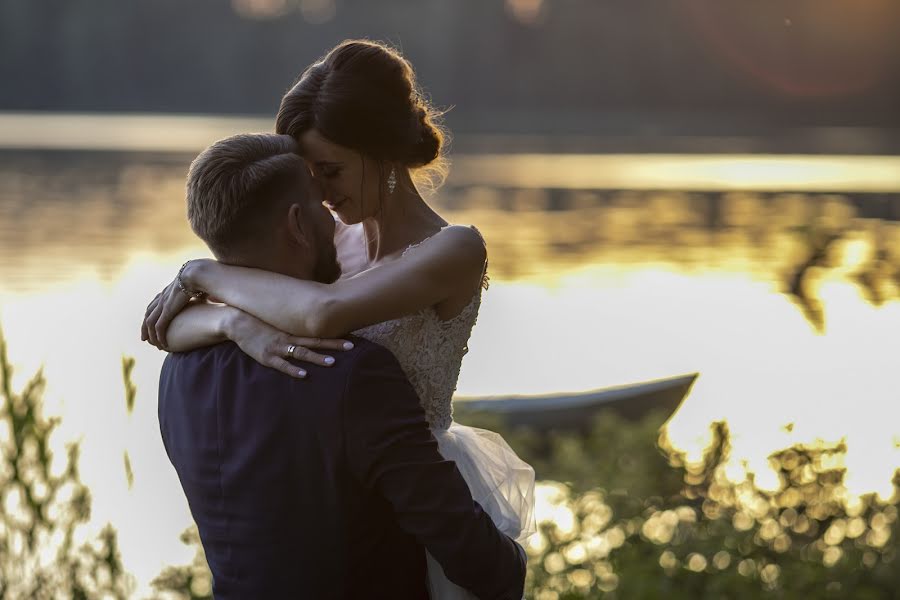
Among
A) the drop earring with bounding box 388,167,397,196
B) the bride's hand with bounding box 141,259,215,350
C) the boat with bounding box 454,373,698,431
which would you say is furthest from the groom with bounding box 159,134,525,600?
the boat with bounding box 454,373,698,431

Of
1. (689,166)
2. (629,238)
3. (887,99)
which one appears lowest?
(887,99)

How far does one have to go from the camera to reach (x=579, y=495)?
4.38 metres

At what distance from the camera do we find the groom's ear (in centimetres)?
217

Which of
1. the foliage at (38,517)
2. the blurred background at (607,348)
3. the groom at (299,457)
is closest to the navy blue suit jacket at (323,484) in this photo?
the groom at (299,457)

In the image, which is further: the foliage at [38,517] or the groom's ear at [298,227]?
the foliage at [38,517]

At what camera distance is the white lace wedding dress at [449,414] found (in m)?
2.54

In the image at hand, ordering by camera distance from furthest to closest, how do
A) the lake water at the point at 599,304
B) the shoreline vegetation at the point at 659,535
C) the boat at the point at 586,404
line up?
the boat at the point at 586,404
the lake water at the point at 599,304
the shoreline vegetation at the point at 659,535

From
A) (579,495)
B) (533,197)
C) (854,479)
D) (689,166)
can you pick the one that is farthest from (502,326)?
(689,166)

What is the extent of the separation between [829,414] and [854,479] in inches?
78.3

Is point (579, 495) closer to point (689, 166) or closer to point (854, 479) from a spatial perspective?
point (854, 479)

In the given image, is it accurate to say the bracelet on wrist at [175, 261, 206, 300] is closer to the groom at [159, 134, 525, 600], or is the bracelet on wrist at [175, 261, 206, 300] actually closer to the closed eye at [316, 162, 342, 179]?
the groom at [159, 134, 525, 600]

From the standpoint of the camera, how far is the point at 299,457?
2090mm

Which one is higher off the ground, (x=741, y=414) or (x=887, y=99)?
(x=741, y=414)

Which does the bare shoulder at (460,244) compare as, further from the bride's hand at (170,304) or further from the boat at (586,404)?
the boat at (586,404)
